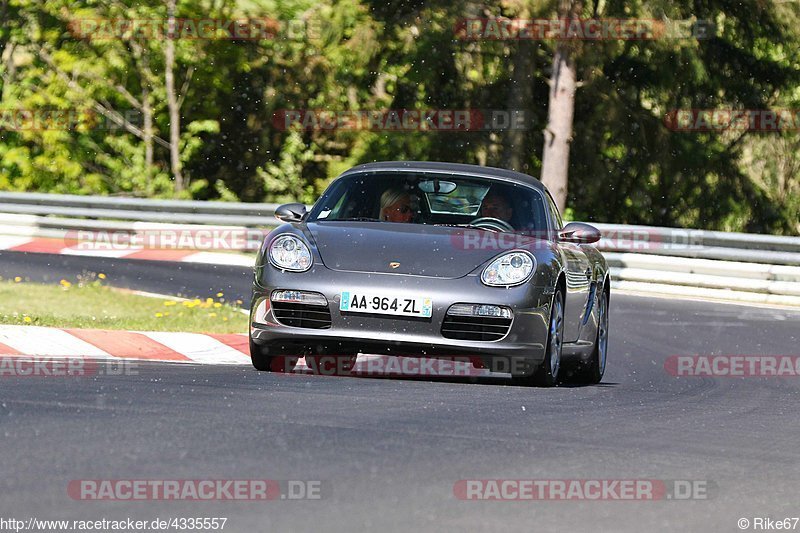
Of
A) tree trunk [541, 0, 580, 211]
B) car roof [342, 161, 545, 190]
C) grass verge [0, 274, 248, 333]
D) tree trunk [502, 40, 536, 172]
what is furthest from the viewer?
tree trunk [502, 40, 536, 172]

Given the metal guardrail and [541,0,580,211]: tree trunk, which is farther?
[541,0,580,211]: tree trunk

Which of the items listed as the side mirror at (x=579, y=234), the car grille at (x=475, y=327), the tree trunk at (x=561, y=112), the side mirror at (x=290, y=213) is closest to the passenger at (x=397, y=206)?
the side mirror at (x=290, y=213)

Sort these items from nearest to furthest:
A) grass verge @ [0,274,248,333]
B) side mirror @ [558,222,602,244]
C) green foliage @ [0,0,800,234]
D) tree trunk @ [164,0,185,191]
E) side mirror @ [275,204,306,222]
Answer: side mirror @ [275,204,306,222]
side mirror @ [558,222,602,244]
grass verge @ [0,274,248,333]
green foliage @ [0,0,800,234]
tree trunk @ [164,0,185,191]

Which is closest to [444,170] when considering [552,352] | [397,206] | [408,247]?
[397,206]

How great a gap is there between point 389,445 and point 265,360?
301cm

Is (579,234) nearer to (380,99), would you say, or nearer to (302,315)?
(302,315)

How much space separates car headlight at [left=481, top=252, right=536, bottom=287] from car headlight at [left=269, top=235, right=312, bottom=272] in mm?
1017

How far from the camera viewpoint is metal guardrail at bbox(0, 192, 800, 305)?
1936 cm

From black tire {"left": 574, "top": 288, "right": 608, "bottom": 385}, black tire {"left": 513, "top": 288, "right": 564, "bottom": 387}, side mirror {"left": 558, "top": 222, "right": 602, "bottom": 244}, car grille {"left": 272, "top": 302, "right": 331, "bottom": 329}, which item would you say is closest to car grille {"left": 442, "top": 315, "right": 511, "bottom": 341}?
black tire {"left": 513, "top": 288, "right": 564, "bottom": 387}

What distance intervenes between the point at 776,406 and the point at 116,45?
22.6m

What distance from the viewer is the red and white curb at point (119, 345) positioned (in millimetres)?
10383

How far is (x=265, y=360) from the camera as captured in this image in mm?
9195

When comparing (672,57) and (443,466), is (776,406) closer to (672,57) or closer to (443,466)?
(443,466)

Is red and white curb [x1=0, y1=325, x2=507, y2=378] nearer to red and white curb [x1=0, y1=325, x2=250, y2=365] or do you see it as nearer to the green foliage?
red and white curb [x1=0, y1=325, x2=250, y2=365]
